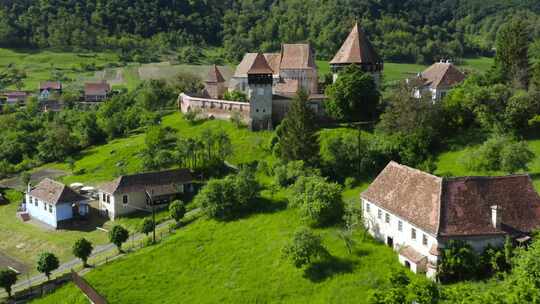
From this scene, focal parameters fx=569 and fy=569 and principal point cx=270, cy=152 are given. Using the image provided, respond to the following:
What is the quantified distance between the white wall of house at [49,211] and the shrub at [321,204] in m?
25.8

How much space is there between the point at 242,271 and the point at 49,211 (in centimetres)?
2748

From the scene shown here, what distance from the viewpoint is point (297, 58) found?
80812 millimetres

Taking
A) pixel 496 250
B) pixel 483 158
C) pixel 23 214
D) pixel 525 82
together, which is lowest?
pixel 23 214

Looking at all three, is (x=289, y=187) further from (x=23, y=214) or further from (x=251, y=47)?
(x=251, y=47)

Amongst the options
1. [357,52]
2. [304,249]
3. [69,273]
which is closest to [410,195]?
[304,249]

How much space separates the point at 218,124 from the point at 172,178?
16403 mm

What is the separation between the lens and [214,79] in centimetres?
8888

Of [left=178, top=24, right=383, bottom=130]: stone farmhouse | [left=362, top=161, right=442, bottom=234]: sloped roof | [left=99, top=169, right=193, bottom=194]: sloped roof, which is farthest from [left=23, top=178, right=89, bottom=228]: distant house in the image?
[left=362, top=161, right=442, bottom=234]: sloped roof

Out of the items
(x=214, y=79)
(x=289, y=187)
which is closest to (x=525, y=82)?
(x=289, y=187)

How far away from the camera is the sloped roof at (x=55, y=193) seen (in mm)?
58156

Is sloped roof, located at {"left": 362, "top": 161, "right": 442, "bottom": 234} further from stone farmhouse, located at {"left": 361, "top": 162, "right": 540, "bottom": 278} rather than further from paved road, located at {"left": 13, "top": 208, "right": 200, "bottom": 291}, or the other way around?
paved road, located at {"left": 13, "top": 208, "right": 200, "bottom": 291}

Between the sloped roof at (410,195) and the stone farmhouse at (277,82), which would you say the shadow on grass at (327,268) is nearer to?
the sloped roof at (410,195)

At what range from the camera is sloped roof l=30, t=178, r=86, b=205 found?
191 ft

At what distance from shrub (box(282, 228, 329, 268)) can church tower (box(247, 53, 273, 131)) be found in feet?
103
